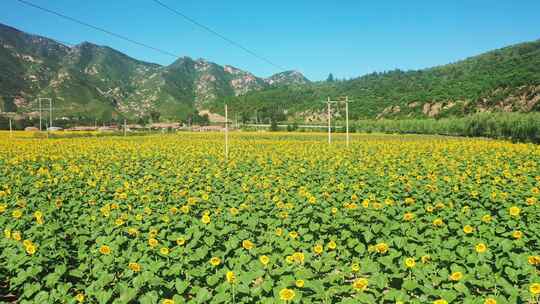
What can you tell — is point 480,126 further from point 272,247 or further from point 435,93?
point 435,93

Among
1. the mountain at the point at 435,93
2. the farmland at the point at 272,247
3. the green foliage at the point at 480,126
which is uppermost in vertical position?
the mountain at the point at 435,93

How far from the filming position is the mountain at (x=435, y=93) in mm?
83438

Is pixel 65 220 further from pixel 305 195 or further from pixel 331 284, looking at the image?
pixel 331 284

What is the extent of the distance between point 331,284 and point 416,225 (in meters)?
2.90

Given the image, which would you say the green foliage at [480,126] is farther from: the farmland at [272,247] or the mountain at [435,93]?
the farmland at [272,247]

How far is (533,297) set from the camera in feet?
12.7

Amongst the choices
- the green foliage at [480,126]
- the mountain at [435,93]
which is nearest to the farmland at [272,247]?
the green foliage at [480,126]

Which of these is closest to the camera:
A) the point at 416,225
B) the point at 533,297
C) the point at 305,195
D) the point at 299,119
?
the point at 533,297

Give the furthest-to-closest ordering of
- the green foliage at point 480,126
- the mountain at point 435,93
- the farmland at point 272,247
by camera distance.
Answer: the mountain at point 435,93 < the green foliage at point 480,126 < the farmland at point 272,247

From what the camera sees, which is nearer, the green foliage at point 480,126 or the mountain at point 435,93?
the green foliage at point 480,126

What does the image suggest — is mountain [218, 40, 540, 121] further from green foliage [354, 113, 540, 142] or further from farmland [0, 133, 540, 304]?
farmland [0, 133, 540, 304]

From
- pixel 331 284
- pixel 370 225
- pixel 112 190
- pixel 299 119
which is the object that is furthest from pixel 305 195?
pixel 299 119

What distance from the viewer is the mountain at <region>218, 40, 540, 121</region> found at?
8344 centimetres

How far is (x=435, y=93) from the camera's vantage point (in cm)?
10775
